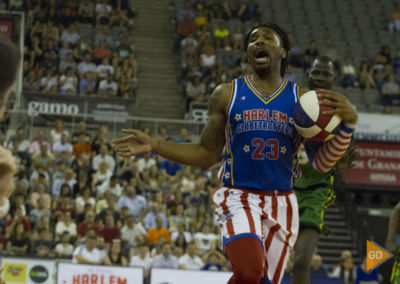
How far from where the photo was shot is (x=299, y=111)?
17.1 ft

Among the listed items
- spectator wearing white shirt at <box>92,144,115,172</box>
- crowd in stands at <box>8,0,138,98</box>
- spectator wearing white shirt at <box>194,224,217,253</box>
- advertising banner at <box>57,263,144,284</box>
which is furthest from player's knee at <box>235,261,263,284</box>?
crowd in stands at <box>8,0,138,98</box>

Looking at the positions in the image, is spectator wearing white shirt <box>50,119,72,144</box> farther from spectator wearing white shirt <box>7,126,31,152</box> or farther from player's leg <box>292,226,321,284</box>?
player's leg <box>292,226,321,284</box>

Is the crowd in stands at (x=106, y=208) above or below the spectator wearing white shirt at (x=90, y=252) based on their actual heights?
above

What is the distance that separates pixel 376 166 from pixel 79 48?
8.81 m

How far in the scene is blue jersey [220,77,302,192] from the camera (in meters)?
5.32

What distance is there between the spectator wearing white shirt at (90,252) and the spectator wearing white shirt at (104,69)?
685 centimetres

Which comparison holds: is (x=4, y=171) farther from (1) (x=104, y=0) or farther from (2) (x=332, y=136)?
(1) (x=104, y=0)

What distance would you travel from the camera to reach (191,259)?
13.5 m

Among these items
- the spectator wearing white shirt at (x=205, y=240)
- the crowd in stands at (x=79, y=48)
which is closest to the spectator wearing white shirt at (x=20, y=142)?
the crowd in stands at (x=79, y=48)

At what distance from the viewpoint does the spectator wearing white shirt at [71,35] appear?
2036 cm

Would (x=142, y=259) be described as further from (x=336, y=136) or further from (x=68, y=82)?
(x=336, y=136)

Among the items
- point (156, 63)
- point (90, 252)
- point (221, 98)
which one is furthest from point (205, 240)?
point (156, 63)

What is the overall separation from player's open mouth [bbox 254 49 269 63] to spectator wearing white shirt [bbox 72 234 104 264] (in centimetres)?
842

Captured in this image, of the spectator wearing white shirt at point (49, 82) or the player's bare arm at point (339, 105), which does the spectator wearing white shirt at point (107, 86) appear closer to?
the spectator wearing white shirt at point (49, 82)
